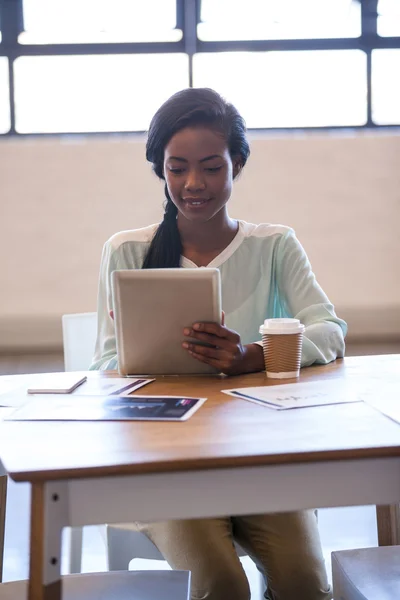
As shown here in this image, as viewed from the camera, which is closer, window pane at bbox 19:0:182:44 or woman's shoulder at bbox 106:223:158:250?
woman's shoulder at bbox 106:223:158:250

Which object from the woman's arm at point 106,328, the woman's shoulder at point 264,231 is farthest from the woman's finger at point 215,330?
the woman's shoulder at point 264,231

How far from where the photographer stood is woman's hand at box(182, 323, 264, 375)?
146 cm

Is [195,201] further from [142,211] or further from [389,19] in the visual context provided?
[389,19]

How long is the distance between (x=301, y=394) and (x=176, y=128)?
0.83m

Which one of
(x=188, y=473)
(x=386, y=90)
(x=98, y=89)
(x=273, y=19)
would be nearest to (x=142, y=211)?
(x=98, y=89)

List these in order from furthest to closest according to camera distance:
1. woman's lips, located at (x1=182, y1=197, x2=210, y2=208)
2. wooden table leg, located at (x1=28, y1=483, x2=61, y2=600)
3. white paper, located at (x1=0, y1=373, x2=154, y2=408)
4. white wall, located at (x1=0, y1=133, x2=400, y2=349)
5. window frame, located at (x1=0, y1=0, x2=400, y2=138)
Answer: window frame, located at (x1=0, y1=0, x2=400, y2=138) < white wall, located at (x1=0, y1=133, x2=400, y2=349) < woman's lips, located at (x1=182, y1=197, x2=210, y2=208) < white paper, located at (x1=0, y1=373, x2=154, y2=408) < wooden table leg, located at (x1=28, y1=483, x2=61, y2=600)

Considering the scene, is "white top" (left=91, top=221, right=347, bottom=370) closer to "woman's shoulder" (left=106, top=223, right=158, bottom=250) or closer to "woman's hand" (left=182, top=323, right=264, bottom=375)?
"woman's shoulder" (left=106, top=223, right=158, bottom=250)

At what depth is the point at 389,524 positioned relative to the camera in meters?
1.52

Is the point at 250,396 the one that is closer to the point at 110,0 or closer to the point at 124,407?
the point at 124,407

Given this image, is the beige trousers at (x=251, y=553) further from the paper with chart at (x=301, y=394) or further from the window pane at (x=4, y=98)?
the window pane at (x=4, y=98)

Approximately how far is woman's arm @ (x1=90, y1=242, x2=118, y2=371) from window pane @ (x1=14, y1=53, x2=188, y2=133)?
189cm

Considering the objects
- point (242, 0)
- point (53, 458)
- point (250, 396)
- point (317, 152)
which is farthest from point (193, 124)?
point (242, 0)

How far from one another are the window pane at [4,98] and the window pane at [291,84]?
93 cm

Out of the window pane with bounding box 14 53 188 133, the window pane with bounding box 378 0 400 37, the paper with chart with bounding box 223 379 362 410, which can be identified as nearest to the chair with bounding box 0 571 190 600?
the paper with chart with bounding box 223 379 362 410
